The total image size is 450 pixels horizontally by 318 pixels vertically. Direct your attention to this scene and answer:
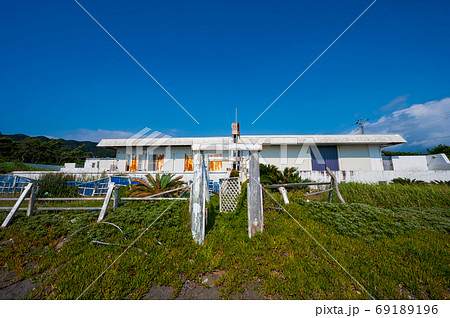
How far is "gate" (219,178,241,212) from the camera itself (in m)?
6.38

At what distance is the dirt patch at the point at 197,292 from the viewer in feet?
7.60

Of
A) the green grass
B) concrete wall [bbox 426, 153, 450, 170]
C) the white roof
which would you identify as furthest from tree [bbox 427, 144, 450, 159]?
the green grass

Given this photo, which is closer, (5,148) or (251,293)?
(251,293)

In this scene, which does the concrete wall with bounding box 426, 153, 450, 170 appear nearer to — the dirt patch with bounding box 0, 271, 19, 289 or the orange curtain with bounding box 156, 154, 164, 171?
the orange curtain with bounding box 156, 154, 164, 171

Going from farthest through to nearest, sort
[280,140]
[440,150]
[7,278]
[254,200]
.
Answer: [440,150] < [280,140] < [254,200] < [7,278]

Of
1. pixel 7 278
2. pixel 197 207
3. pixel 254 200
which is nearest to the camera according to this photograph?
pixel 7 278

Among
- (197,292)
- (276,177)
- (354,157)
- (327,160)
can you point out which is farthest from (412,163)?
(197,292)

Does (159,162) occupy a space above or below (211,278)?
above

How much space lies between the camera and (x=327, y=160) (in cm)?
1557

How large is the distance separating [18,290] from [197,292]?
2414 mm

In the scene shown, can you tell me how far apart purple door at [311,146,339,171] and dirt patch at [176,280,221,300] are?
15402 millimetres

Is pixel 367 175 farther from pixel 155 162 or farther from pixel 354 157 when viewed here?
pixel 155 162
